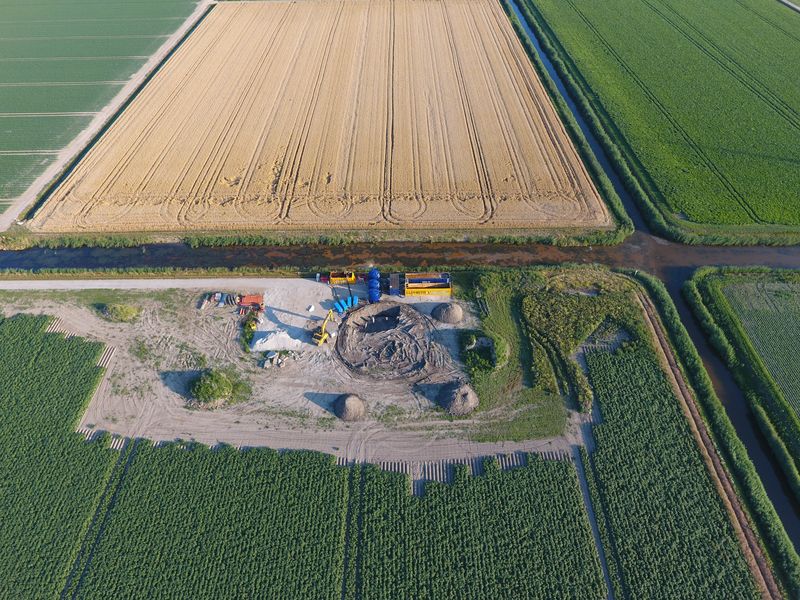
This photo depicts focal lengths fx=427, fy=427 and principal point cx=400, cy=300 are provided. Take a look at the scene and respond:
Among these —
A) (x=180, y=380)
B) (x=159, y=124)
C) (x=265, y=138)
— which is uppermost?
(x=265, y=138)

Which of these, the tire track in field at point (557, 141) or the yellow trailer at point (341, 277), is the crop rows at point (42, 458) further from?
the tire track in field at point (557, 141)

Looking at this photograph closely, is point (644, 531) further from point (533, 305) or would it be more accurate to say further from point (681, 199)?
point (681, 199)

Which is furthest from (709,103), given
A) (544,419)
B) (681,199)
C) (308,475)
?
(308,475)

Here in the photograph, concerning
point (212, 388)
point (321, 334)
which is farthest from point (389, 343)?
point (212, 388)

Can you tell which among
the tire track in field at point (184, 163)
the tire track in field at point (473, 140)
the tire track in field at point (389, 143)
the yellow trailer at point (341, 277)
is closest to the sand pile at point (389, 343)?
the yellow trailer at point (341, 277)

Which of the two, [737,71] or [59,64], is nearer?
[737,71]

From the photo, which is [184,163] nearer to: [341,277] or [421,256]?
[341,277]

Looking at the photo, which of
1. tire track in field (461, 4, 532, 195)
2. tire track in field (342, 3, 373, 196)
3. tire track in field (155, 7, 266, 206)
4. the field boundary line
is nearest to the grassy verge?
the field boundary line
